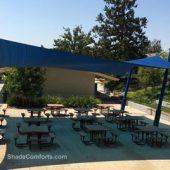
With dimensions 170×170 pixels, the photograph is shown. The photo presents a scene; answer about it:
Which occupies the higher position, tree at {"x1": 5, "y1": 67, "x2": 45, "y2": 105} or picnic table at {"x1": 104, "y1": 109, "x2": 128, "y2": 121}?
tree at {"x1": 5, "y1": 67, "x2": 45, "y2": 105}

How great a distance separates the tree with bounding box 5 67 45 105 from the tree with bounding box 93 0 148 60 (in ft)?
86.1

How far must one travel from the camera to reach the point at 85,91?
3334cm

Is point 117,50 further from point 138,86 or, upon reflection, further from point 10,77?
point 10,77

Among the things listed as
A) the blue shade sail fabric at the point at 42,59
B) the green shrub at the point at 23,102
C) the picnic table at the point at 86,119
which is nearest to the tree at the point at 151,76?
the green shrub at the point at 23,102

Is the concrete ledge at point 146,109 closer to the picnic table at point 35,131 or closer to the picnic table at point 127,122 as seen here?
the picnic table at point 127,122

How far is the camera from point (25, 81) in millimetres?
24922

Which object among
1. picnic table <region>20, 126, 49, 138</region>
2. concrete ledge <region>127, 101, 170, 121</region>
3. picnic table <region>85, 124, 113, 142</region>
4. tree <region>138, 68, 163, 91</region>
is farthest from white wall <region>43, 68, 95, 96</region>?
picnic table <region>20, 126, 49, 138</region>

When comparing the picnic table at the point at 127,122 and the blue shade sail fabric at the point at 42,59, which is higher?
the blue shade sail fabric at the point at 42,59

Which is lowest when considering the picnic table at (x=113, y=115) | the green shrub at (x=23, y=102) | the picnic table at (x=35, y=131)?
the green shrub at (x=23, y=102)

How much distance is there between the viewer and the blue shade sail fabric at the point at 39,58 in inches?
473

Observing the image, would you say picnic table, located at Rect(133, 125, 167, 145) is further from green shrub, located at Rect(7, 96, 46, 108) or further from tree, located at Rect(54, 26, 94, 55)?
tree, located at Rect(54, 26, 94, 55)

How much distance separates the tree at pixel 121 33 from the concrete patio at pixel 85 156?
35.5 meters

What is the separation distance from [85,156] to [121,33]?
40817 mm

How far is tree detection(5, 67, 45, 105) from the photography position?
24853mm
